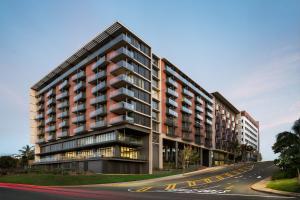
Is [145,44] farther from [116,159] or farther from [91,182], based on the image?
[91,182]

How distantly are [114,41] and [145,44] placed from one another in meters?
9.43

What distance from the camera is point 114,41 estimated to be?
7275 centimetres

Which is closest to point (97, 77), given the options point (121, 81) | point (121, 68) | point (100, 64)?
point (100, 64)

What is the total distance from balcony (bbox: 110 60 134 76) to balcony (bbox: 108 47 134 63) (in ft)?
5.29

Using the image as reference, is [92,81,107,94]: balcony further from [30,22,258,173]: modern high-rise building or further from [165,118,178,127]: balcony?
[165,118,178,127]: balcony

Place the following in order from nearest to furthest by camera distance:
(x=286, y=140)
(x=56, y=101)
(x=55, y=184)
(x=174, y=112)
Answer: (x=286, y=140) → (x=55, y=184) → (x=174, y=112) → (x=56, y=101)

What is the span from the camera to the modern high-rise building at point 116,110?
71.8m

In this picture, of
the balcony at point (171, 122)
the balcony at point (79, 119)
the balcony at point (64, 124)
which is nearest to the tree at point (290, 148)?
the balcony at point (171, 122)

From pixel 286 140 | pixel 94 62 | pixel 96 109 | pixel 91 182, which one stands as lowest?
pixel 91 182

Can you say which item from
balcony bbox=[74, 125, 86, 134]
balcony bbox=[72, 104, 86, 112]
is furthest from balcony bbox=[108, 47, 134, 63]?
balcony bbox=[74, 125, 86, 134]

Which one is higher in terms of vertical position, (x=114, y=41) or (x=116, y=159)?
(x=114, y=41)

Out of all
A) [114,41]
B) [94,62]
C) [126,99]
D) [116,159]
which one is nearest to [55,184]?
[116,159]

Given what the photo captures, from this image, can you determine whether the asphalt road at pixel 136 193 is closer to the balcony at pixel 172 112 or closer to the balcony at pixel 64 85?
the balcony at pixel 172 112

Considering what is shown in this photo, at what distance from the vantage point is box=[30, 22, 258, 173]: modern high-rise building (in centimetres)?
7175
